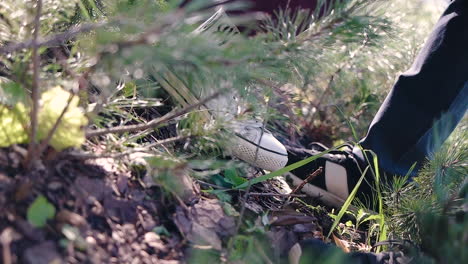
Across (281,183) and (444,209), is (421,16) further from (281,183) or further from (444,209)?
(444,209)

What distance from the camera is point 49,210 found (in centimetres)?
100

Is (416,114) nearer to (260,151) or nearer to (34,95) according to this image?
(260,151)

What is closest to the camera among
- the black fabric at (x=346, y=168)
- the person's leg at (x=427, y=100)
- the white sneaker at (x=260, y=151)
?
the white sneaker at (x=260, y=151)

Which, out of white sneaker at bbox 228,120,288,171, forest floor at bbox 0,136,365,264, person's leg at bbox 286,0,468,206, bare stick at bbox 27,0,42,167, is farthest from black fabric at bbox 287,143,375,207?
bare stick at bbox 27,0,42,167

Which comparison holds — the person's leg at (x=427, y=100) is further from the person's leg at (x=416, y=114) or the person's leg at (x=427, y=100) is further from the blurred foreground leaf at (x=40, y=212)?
the blurred foreground leaf at (x=40, y=212)

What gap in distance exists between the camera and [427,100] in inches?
77.1

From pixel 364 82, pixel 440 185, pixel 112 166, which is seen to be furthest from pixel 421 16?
pixel 112 166

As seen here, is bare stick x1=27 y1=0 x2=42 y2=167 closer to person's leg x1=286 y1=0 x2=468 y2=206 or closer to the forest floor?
the forest floor

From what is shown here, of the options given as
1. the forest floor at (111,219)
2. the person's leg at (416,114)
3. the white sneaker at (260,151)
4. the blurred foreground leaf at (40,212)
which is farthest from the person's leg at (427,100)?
the blurred foreground leaf at (40,212)

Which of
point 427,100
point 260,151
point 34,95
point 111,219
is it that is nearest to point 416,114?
point 427,100

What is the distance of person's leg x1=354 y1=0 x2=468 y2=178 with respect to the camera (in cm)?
189

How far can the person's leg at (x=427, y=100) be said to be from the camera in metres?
1.89

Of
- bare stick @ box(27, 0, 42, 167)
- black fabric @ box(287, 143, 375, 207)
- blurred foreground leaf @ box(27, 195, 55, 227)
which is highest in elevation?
bare stick @ box(27, 0, 42, 167)

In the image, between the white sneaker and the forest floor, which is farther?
the white sneaker
